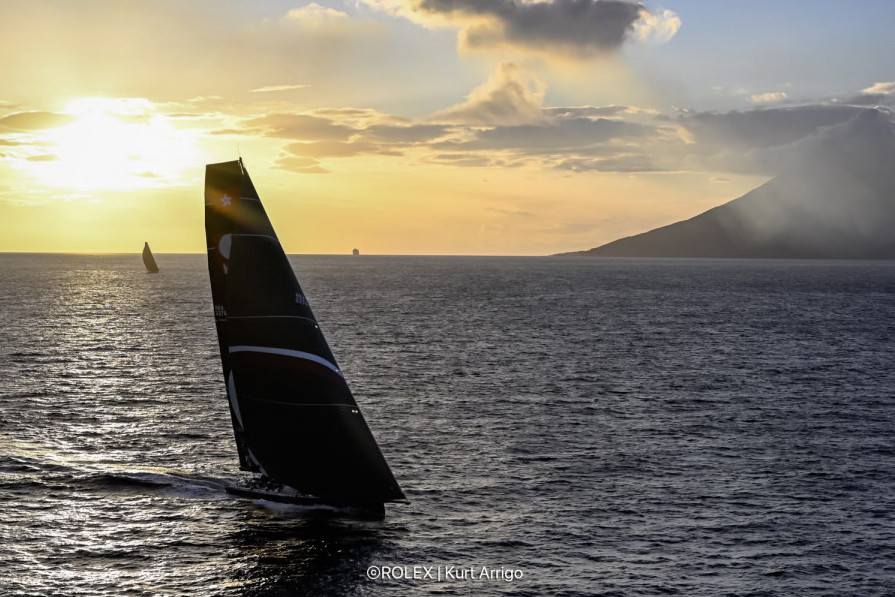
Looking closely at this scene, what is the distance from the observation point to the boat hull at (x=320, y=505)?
36.7 metres

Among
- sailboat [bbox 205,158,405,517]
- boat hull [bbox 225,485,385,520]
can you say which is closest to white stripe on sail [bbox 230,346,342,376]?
sailboat [bbox 205,158,405,517]

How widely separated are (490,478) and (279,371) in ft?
44.1

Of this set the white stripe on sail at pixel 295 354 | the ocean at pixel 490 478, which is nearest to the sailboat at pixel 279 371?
the white stripe on sail at pixel 295 354

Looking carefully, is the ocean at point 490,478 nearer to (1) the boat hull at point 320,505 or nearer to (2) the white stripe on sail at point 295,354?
(1) the boat hull at point 320,505

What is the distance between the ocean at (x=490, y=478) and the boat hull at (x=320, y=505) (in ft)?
1.79

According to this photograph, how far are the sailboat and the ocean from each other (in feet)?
6.18

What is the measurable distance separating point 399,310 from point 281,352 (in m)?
113

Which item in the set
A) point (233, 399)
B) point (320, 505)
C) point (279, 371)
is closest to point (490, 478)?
point (320, 505)

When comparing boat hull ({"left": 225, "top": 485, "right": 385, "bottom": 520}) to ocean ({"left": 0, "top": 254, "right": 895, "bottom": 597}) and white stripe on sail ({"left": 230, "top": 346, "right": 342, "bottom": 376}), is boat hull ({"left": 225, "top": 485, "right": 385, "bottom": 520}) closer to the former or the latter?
ocean ({"left": 0, "top": 254, "right": 895, "bottom": 597})

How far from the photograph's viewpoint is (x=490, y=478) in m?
42.9

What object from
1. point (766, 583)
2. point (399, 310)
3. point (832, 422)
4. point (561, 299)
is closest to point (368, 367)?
point (832, 422)

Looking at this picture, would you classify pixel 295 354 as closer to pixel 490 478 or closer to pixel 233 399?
pixel 233 399

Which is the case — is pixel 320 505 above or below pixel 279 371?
below

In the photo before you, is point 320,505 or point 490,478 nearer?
point 320,505
